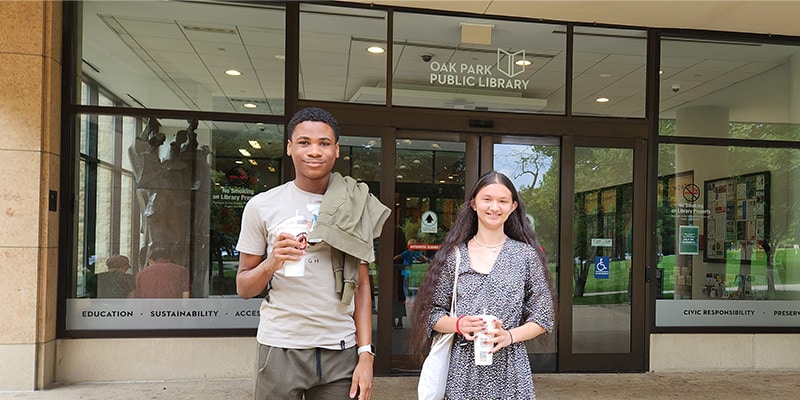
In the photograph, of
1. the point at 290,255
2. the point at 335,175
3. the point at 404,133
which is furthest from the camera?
the point at 404,133

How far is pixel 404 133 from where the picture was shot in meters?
Result: 5.96

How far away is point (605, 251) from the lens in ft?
20.6

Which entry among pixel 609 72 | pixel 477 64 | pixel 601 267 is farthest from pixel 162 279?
pixel 609 72

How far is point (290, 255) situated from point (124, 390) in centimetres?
423

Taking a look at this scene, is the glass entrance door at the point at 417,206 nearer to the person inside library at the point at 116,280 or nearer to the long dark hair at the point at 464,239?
the person inside library at the point at 116,280

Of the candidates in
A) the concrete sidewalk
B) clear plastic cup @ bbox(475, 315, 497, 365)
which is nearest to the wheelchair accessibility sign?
the concrete sidewalk

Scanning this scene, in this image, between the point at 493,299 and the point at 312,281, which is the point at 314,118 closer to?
the point at 312,281

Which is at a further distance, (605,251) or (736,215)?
(736,215)

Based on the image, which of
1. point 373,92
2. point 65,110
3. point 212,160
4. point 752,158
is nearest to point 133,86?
point 65,110

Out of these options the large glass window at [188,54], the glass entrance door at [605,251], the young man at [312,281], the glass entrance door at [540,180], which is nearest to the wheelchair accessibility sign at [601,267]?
the glass entrance door at [605,251]

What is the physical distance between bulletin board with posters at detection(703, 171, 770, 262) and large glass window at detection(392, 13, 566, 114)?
85.5 inches

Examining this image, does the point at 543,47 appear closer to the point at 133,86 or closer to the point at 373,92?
the point at 373,92

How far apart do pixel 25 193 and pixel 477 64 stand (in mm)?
4592

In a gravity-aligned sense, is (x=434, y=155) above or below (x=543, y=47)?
below
